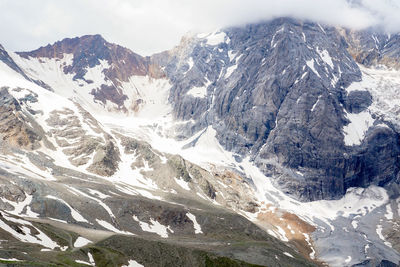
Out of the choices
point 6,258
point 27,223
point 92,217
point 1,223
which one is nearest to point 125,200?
point 92,217

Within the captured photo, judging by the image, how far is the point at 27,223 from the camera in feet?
328

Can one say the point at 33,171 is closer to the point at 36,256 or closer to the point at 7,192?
the point at 7,192

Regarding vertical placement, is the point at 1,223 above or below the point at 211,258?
above

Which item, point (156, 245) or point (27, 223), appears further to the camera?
point (156, 245)

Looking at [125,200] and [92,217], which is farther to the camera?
[125,200]

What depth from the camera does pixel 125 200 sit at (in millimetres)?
154125

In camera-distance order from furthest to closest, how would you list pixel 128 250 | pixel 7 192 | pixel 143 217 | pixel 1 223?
pixel 143 217
pixel 7 192
pixel 128 250
pixel 1 223

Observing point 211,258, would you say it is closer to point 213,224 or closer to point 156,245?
point 156,245

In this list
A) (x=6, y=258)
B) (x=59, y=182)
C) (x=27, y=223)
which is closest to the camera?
(x=6, y=258)

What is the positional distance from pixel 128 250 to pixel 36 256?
2963 cm

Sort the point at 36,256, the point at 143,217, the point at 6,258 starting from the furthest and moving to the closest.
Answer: the point at 143,217
the point at 36,256
the point at 6,258

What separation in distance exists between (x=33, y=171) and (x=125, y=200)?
4185 cm

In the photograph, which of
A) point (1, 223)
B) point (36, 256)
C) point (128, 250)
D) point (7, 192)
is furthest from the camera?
point (7, 192)

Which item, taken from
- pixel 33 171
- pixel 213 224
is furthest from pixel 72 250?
pixel 33 171
